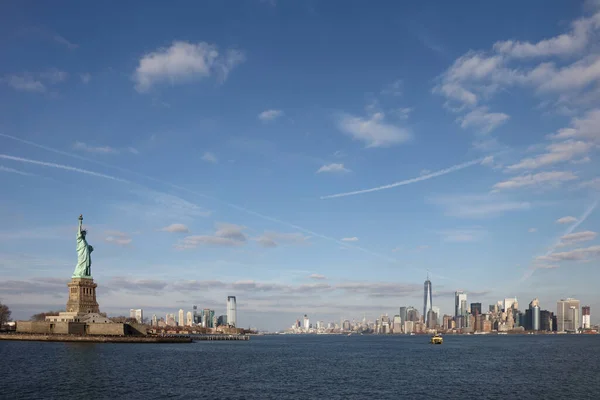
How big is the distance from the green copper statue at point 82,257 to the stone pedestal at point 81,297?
184 centimetres

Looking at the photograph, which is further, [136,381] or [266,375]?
[266,375]

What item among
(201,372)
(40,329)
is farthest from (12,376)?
(40,329)

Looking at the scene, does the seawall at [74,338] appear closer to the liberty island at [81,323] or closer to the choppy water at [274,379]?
the liberty island at [81,323]

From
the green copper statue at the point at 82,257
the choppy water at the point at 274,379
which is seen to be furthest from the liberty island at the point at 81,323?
the choppy water at the point at 274,379

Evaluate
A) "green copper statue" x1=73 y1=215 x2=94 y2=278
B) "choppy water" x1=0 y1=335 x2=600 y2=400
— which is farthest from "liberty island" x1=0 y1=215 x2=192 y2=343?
"choppy water" x1=0 y1=335 x2=600 y2=400

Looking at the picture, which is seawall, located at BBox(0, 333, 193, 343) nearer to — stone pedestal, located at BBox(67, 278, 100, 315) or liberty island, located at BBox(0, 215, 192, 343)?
liberty island, located at BBox(0, 215, 192, 343)

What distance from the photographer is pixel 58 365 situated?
3187 inches

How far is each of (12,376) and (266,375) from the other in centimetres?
3273

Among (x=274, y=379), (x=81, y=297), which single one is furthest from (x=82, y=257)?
(x=274, y=379)

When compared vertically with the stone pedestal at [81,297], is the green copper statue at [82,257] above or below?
above

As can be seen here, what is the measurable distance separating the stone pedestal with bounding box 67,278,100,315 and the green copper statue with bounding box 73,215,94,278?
1.84 metres

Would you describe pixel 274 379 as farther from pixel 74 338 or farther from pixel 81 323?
pixel 81 323

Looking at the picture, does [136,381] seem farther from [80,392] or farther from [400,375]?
[400,375]

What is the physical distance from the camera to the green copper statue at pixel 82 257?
507 feet
